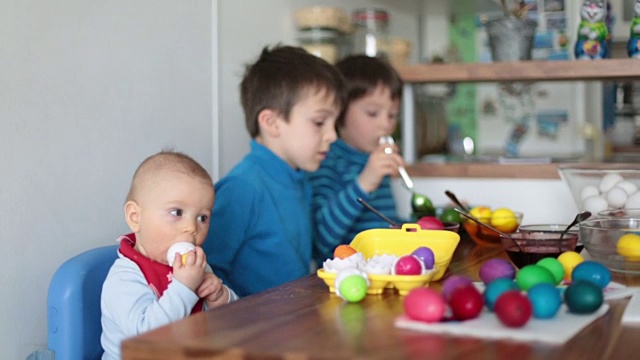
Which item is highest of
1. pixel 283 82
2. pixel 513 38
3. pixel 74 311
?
pixel 513 38

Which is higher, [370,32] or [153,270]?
[370,32]

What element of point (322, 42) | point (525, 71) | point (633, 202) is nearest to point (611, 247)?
point (633, 202)

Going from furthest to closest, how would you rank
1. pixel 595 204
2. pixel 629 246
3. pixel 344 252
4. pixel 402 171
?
pixel 402 171 → pixel 595 204 → pixel 629 246 → pixel 344 252

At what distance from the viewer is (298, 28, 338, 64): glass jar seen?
2.61 meters

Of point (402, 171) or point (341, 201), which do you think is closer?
point (341, 201)

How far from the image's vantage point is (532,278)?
3.63ft

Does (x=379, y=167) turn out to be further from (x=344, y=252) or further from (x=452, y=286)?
(x=452, y=286)

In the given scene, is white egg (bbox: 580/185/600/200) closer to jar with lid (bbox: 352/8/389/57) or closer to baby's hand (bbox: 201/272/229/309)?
baby's hand (bbox: 201/272/229/309)

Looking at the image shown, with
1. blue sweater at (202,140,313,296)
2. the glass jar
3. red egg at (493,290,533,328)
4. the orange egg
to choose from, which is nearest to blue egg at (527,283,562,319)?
red egg at (493,290,533,328)

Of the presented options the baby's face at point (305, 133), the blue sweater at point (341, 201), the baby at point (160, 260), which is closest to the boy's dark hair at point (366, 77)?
the blue sweater at point (341, 201)

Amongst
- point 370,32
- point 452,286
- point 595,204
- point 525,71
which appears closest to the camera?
point 452,286

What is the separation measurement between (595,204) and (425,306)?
0.94m

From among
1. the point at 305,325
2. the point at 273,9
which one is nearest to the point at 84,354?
the point at 305,325

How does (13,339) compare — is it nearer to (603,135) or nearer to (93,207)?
(93,207)
